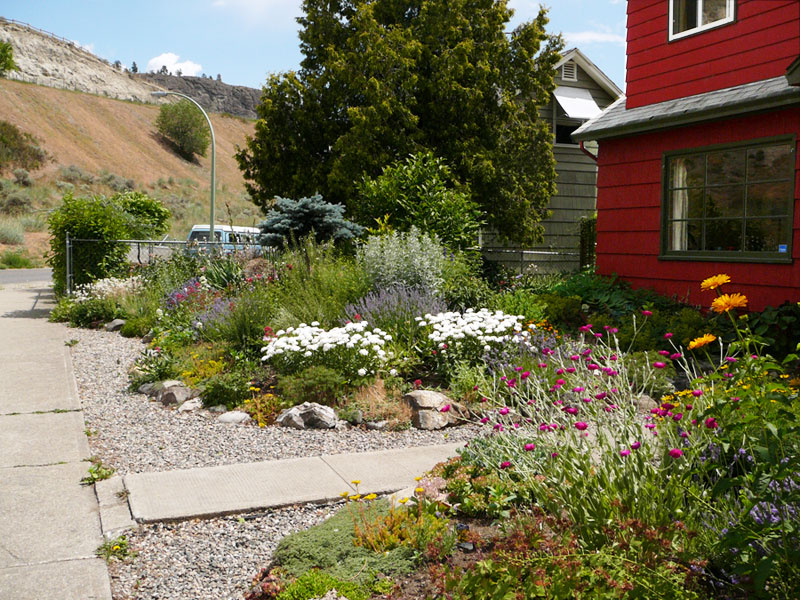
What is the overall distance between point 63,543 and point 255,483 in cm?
115

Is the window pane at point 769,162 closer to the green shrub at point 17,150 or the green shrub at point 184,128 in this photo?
the green shrub at point 17,150

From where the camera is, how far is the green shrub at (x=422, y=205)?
11.3 meters

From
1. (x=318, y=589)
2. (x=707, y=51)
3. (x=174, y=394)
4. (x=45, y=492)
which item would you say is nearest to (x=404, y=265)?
(x=174, y=394)

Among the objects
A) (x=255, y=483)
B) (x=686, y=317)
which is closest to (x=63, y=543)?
(x=255, y=483)

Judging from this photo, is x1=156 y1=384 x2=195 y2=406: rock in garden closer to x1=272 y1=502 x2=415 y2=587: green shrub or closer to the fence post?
x1=272 y1=502 x2=415 y2=587: green shrub

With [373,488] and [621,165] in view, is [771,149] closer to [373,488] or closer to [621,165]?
[621,165]

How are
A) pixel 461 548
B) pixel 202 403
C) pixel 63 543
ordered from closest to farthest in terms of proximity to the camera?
1. pixel 461 548
2. pixel 63 543
3. pixel 202 403

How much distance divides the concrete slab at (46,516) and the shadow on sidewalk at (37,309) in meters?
9.93

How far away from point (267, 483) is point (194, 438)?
1.42 meters

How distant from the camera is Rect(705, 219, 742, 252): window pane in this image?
28.5 feet

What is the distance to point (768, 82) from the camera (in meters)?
8.21

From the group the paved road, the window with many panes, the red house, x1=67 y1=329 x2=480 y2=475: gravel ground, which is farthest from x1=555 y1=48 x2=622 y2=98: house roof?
the paved road

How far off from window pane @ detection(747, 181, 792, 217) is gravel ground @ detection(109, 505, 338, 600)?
6.68 m

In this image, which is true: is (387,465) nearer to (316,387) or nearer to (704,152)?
(316,387)
